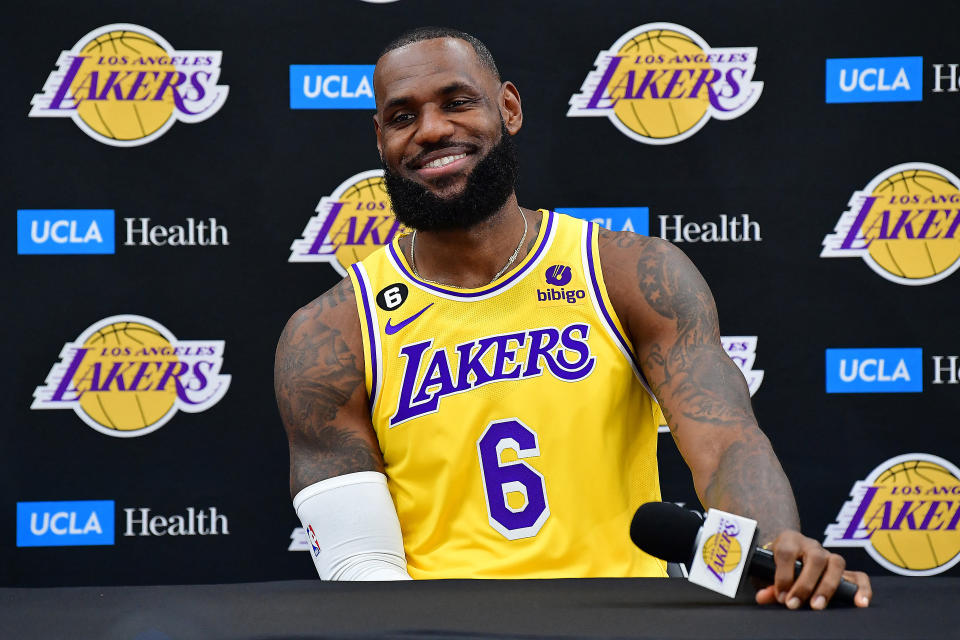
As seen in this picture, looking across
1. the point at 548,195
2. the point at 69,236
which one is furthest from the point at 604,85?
the point at 69,236

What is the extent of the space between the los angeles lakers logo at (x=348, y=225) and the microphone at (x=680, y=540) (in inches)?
55.2

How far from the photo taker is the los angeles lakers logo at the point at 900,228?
2109 mm

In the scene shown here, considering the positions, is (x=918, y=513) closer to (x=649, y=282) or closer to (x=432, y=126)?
(x=649, y=282)

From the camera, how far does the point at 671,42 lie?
6.94 ft

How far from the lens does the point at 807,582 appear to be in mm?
781

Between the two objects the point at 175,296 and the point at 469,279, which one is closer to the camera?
the point at 469,279

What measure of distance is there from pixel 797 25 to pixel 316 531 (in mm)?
1534

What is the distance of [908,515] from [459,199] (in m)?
1.35

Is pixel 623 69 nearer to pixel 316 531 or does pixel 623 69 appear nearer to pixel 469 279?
pixel 469 279

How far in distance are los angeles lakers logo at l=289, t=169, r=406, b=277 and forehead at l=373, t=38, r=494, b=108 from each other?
1.94 feet

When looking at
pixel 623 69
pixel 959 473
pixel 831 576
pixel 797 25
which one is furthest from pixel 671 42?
pixel 831 576

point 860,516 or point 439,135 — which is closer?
point 439,135

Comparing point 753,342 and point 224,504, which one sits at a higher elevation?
point 753,342

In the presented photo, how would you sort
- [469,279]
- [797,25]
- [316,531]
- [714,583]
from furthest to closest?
[797,25], [469,279], [316,531], [714,583]
